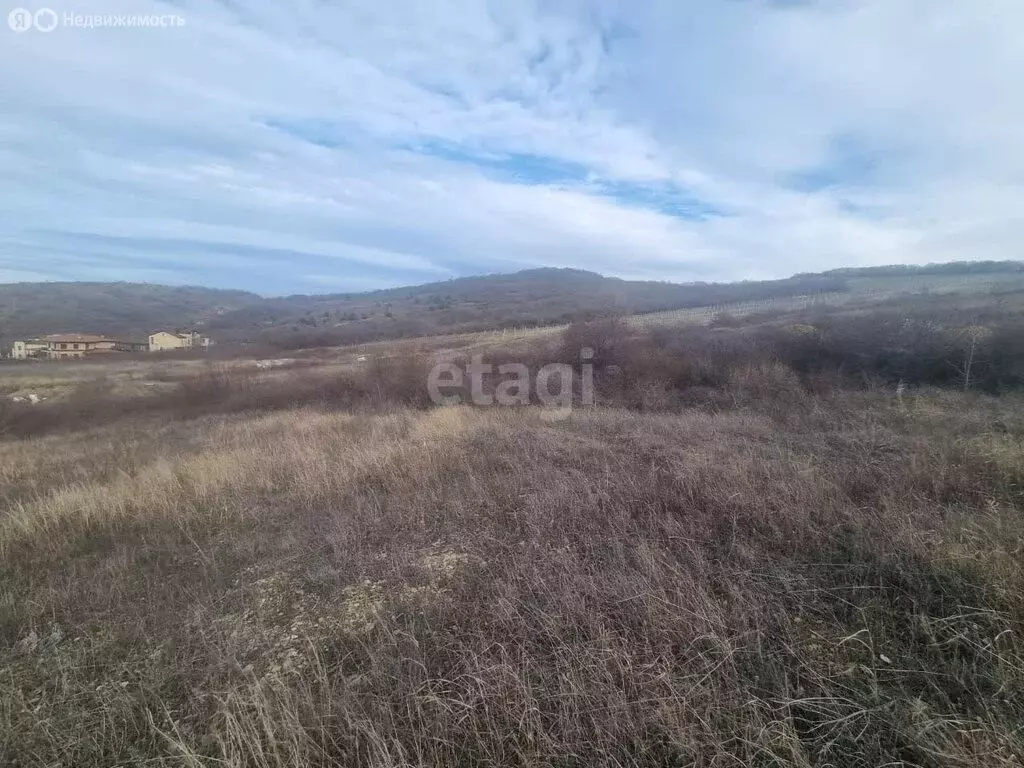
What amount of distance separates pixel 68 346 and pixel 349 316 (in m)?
45.3

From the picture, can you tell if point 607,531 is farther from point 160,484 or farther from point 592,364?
point 592,364

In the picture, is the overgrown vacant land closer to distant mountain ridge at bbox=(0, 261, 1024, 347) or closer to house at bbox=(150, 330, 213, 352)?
distant mountain ridge at bbox=(0, 261, 1024, 347)

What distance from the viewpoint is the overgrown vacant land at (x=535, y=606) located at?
2.05 meters

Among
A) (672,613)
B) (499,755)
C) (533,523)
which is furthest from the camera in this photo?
(533,523)

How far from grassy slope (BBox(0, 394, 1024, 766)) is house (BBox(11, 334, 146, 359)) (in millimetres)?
48365

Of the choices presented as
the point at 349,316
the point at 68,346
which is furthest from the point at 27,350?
the point at 349,316

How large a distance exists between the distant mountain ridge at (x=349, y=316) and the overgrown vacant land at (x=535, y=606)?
803 inches

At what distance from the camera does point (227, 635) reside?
3.01 meters

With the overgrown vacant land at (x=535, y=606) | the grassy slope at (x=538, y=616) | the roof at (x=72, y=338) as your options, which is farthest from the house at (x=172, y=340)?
the grassy slope at (x=538, y=616)

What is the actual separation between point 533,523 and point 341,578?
177cm

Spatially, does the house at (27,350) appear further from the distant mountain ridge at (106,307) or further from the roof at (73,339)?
the distant mountain ridge at (106,307)

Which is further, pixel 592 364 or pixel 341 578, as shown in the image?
pixel 592 364

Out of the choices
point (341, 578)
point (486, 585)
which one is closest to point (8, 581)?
point (341, 578)

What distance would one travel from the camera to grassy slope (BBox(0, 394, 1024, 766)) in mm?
2041
